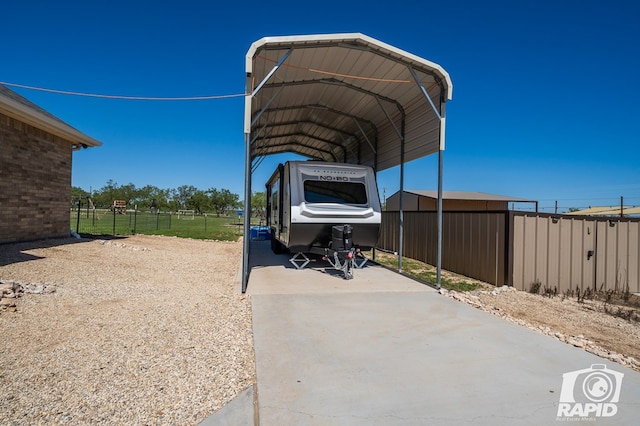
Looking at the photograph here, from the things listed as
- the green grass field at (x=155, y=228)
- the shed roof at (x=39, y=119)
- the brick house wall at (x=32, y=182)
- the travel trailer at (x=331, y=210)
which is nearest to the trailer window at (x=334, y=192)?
the travel trailer at (x=331, y=210)

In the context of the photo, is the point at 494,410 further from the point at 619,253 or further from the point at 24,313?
the point at 619,253

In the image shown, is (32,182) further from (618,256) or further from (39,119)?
(618,256)

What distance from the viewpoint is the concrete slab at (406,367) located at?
2.51 metres

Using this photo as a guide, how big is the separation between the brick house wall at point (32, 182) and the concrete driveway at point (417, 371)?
8319 mm

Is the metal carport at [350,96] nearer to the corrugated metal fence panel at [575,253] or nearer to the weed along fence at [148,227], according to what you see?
the corrugated metal fence panel at [575,253]

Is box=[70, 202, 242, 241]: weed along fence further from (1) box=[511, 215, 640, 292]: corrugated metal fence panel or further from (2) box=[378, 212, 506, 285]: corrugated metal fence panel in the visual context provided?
(1) box=[511, 215, 640, 292]: corrugated metal fence panel

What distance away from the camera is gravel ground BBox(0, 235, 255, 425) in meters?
2.47

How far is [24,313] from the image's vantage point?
434 centimetres

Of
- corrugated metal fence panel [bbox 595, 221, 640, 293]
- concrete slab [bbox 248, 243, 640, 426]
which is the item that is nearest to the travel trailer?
concrete slab [bbox 248, 243, 640, 426]

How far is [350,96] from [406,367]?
7.86 m

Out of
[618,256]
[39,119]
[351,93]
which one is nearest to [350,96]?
[351,93]

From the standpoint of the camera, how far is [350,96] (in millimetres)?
9508

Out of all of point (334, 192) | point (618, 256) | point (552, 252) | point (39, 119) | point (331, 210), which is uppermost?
point (39, 119)

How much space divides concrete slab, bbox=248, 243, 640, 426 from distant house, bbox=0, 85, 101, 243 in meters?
8.22
